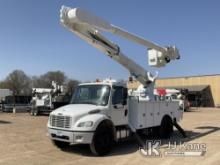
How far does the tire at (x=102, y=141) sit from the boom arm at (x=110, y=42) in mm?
3995

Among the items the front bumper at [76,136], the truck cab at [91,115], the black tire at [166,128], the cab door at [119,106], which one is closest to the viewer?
the front bumper at [76,136]

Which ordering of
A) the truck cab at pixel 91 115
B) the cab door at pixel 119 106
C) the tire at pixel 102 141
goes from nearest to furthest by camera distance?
the truck cab at pixel 91 115, the tire at pixel 102 141, the cab door at pixel 119 106

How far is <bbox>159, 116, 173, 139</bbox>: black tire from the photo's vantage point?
51.0 feet

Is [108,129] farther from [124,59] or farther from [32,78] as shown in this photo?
[32,78]

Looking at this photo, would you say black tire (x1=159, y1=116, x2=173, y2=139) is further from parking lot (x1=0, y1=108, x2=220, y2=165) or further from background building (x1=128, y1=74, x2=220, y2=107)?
background building (x1=128, y1=74, x2=220, y2=107)

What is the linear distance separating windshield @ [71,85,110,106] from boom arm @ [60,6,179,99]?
2.25 m

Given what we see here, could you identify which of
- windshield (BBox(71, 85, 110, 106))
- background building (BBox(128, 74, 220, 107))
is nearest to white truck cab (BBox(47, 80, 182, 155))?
windshield (BBox(71, 85, 110, 106))

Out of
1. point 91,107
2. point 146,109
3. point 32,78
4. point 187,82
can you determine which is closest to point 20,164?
point 91,107

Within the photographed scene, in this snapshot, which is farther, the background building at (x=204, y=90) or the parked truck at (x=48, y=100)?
the background building at (x=204, y=90)

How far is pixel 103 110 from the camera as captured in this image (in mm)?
11875

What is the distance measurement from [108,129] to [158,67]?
669cm

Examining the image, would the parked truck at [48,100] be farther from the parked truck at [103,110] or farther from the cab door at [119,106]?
the cab door at [119,106]

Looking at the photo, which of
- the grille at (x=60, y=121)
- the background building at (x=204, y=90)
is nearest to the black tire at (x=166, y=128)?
the grille at (x=60, y=121)

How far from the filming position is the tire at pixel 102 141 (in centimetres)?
1123
